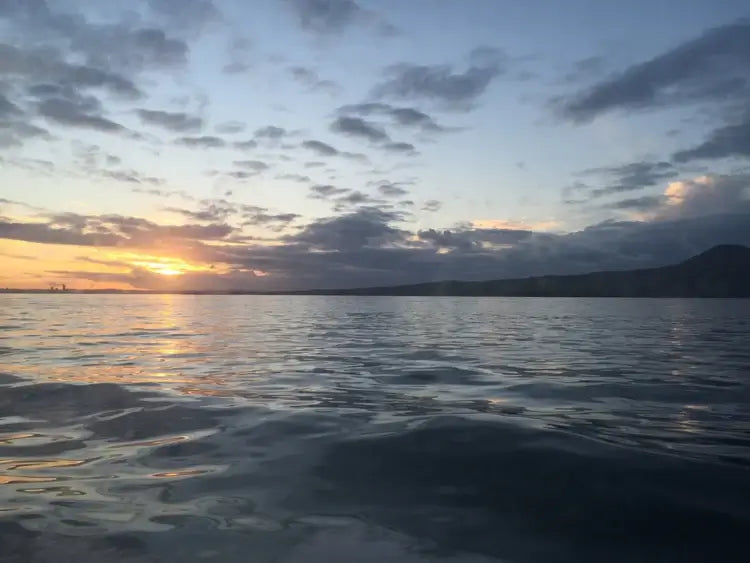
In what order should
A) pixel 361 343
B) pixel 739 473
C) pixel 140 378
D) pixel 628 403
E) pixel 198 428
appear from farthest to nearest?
pixel 361 343, pixel 140 378, pixel 628 403, pixel 198 428, pixel 739 473

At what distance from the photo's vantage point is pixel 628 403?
13555 mm

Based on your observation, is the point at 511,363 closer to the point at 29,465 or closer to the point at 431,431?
the point at 431,431

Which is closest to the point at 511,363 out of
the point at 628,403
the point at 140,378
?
the point at 628,403

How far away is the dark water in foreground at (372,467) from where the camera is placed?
19.9ft

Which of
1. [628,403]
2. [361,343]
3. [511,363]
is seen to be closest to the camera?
[628,403]

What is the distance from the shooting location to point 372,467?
855 cm

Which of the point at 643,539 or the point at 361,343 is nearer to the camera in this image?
the point at 643,539

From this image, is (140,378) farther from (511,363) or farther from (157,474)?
(511,363)

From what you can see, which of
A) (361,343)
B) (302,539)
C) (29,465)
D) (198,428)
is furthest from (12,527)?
(361,343)

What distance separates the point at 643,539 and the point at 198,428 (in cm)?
783

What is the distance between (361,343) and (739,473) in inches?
925

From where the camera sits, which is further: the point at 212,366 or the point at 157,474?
the point at 212,366

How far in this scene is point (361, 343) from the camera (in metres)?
30.9

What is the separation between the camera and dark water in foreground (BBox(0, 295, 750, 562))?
19.9ft
